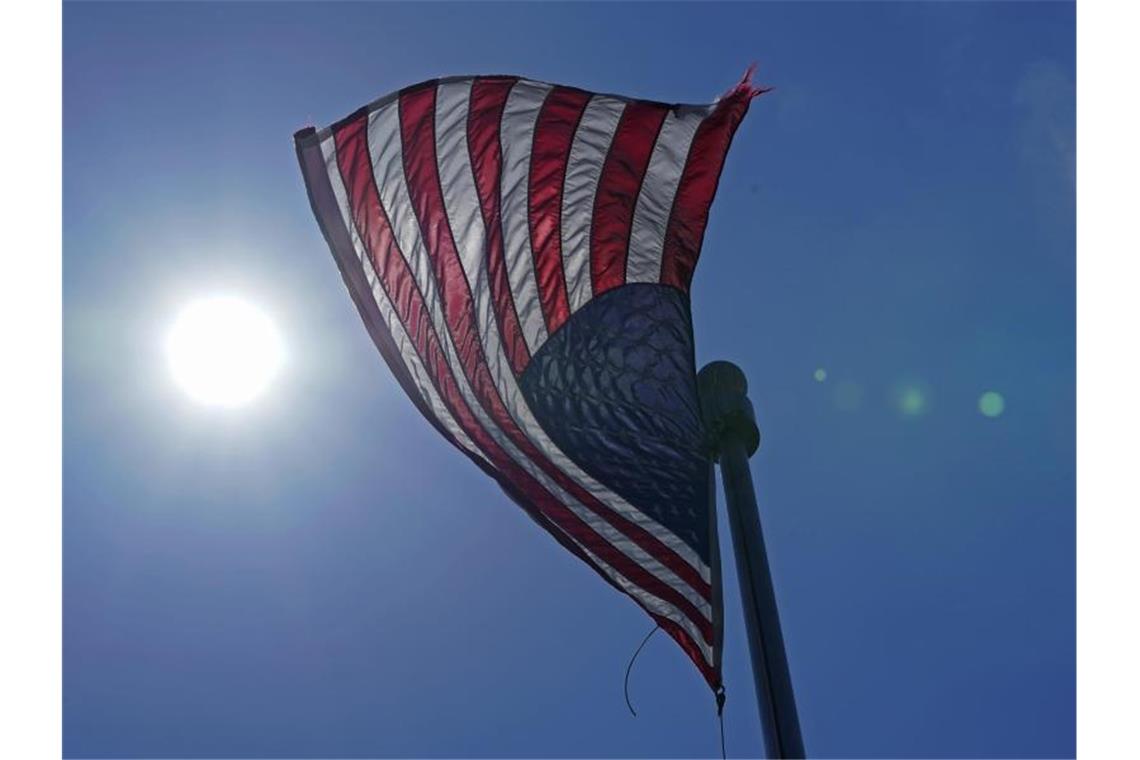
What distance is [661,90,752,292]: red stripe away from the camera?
26.5 ft

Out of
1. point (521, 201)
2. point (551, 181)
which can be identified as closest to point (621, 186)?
point (551, 181)

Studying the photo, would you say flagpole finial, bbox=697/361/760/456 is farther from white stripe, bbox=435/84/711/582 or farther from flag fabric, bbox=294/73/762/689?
white stripe, bbox=435/84/711/582

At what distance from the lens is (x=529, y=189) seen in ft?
28.0

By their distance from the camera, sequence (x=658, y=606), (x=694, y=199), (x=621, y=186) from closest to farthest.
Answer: (x=658, y=606), (x=694, y=199), (x=621, y=186)

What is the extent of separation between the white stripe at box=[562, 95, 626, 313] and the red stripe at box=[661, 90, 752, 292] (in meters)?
0.64

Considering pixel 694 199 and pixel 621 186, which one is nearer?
pixel 694 199

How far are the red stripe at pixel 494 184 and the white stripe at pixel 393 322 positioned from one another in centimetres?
67

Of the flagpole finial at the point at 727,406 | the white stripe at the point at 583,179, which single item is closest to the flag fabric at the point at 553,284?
the white stripe at the point at 583,179

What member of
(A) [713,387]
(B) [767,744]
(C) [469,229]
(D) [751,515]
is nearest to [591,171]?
(C) [469,229]

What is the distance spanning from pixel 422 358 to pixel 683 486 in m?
2.36

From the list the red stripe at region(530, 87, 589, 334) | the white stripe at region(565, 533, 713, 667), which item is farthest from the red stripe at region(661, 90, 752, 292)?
the white stripe at region(565, 533, 713, 667)

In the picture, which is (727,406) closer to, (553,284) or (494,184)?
(553,284)

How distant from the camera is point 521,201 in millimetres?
8523

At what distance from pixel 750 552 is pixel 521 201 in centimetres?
383
